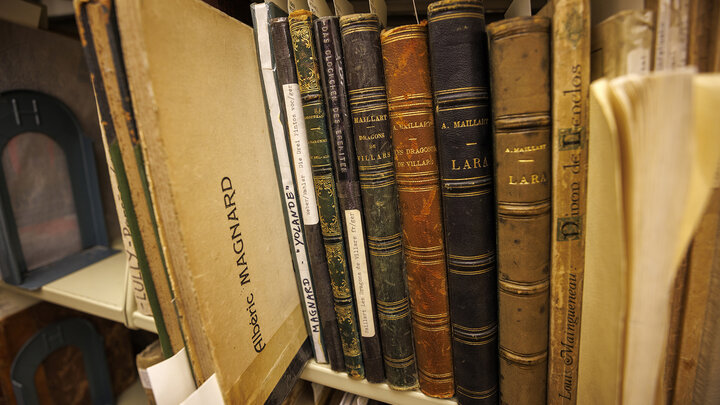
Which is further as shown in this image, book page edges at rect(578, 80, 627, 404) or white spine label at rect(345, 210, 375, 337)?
white spine label at rect(345, 210, 375, 337)

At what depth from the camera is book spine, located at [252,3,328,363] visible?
483 mm

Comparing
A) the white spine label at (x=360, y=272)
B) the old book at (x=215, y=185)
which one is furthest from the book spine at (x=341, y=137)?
the old book at (x=215, y=185)

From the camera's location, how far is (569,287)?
0.40 metres

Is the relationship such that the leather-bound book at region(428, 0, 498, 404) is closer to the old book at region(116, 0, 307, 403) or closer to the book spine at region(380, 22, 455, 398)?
the book spine at region(380, 22, 455, 398)

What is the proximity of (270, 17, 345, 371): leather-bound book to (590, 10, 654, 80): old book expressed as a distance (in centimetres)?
38

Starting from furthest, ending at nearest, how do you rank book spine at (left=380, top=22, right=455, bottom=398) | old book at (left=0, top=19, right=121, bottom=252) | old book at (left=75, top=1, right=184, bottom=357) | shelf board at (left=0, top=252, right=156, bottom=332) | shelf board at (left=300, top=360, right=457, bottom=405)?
old book at (left=0, top=19, right=121, bottom=252), shelf board at (left=0, top=252, right=156, bottom=332), shelf board at (left=300, top=360, right=457, bottom=405), book spine at (left=380, top=22, right=455, bottom=398), old book at (left=75, top=1, right=184, bottom=357)

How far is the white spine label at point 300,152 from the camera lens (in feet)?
1.59

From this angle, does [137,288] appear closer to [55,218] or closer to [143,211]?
[143,211]

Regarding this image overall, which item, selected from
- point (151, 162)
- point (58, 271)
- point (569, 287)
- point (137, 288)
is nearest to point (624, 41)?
point (569, 287)

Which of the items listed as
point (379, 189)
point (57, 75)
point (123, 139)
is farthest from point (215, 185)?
point (57, 75)

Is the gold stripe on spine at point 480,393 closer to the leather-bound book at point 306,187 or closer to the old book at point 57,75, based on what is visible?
the leather-bound book at point 306,187

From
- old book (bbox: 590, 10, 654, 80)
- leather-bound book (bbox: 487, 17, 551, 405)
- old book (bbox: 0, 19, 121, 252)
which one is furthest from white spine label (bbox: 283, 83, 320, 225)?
old book (bbox: 0, 19, 121, 252)

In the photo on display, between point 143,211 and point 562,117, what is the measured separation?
0.48m

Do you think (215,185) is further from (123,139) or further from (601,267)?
(601,267)
